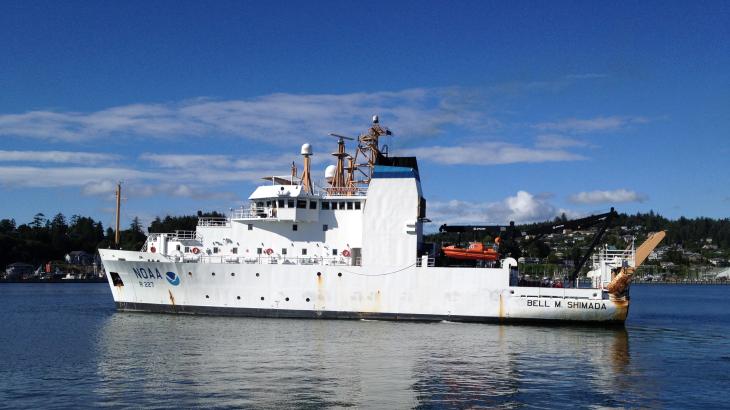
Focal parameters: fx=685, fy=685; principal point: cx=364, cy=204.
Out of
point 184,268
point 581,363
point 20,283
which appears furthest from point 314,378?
point 20,283

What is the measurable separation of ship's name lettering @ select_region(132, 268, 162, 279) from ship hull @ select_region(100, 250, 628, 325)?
0.06 m

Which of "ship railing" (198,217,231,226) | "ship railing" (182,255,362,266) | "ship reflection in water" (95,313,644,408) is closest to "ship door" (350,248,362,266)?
"ship railing" (182,255,362,266)

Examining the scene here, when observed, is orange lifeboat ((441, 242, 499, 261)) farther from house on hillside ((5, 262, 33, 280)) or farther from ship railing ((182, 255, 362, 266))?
house on hillside ((5, 262, 33, 280))

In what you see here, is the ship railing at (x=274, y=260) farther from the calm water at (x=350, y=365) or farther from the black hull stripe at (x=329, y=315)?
the calm water at (x=350, y=365)

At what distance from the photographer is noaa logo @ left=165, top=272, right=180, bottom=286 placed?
32.0m

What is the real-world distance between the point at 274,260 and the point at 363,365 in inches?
528

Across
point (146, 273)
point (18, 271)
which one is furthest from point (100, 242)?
point (146, 273)

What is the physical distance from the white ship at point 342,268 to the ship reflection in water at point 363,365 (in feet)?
4.26

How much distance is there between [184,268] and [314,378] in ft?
52.6

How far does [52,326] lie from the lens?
1144 inches

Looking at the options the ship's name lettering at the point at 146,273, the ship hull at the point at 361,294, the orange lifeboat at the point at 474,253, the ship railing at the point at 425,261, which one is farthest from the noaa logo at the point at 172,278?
the orange lifeboat at the point at 474,253

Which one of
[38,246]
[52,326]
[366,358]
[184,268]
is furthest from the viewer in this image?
[38,246]

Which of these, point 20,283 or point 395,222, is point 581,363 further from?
point 20,283

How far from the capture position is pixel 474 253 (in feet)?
102
